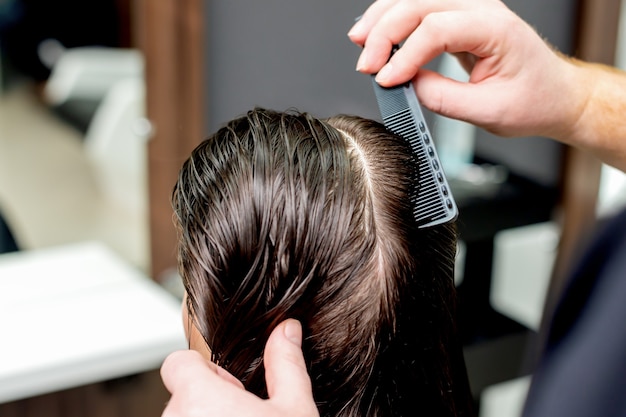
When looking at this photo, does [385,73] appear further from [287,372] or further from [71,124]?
[71,124]

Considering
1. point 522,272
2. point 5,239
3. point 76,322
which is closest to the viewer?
point 76,322

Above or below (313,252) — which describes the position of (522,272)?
below

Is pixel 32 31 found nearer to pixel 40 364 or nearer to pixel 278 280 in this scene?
pixel 40 364

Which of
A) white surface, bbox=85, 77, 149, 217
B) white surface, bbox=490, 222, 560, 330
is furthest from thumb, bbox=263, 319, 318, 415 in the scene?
white surface, bbox=490, 222, 560, 330

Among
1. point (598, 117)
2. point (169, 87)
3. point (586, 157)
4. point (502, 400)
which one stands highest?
point (598, 117)

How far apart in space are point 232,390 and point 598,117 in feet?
2.06

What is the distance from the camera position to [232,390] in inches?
22.5

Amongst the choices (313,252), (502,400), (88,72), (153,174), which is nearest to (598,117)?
(313,252)

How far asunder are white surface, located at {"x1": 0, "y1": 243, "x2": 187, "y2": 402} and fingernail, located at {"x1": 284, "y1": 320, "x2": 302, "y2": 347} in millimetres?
794

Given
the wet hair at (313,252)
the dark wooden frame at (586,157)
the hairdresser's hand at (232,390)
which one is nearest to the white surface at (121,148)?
the dark wooden frame at (586,157)

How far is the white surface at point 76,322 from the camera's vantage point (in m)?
1.31

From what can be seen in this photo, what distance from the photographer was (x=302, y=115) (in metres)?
0.76

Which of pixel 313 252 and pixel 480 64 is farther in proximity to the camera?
pixel 480 64

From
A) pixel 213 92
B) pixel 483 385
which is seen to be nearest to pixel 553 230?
pixel 483 385
